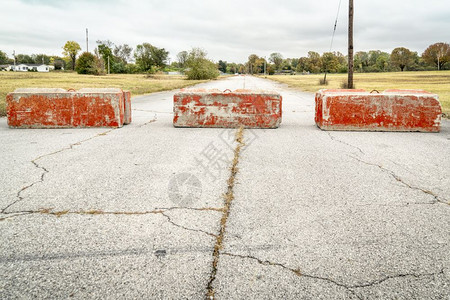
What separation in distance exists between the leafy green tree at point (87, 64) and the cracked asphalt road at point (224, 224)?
6201 centimetres

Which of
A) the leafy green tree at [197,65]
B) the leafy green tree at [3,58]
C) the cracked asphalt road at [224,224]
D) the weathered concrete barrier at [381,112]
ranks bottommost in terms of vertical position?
the cracked asphalt road at [224,224]

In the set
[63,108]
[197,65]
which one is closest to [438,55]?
[197,65]

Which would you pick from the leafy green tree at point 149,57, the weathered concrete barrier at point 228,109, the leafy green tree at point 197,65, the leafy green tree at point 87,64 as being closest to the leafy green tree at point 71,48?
the leafy green tree at point 149,57

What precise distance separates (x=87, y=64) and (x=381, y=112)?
6336cm

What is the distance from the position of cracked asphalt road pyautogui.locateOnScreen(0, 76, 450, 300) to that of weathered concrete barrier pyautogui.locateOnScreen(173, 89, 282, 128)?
2.32 metres

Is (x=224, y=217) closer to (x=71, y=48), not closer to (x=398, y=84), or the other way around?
(x=398, y=84)

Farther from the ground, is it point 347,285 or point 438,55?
point 438,55

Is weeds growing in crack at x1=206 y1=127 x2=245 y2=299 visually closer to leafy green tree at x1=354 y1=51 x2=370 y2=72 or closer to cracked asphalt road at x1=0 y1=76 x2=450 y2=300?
cracked asphalt road at x1=0 y1=76 x2=450 y2=300

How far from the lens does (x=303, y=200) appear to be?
3.31 meters

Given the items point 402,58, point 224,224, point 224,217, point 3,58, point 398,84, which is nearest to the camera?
point 224,224

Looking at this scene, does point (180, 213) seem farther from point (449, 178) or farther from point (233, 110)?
point (233, 110)

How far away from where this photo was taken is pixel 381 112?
285 inches

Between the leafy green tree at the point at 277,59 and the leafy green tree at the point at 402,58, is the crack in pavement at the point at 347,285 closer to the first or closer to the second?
the leafy green tree at the point at 402,58

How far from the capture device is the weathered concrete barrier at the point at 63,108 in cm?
734
